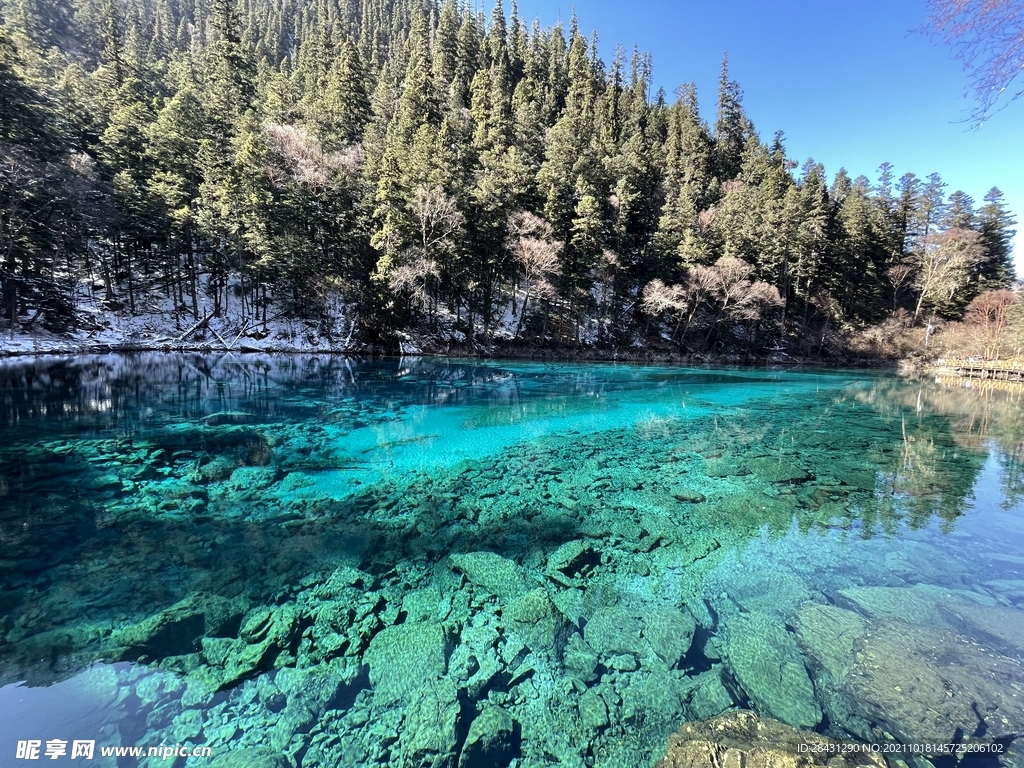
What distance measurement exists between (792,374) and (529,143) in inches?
1078

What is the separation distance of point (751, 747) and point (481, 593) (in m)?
2.52

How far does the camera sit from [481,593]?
4.18 metres

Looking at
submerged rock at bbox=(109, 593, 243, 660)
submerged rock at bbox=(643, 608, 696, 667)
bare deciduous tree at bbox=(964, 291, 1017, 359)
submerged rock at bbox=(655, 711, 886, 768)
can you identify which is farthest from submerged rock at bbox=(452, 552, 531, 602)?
bare deciduous tree at bbox=(964, 291, 1017, 359)

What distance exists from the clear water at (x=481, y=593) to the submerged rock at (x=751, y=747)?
245mm

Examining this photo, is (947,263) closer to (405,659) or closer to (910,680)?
(910,680)

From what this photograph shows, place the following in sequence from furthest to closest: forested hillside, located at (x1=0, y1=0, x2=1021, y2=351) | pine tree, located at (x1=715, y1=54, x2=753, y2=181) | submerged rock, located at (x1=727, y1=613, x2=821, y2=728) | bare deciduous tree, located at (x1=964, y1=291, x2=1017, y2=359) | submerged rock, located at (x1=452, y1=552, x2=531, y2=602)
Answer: pine tree, located at (x1=715, y1=54, x2=753, y2=181)
bare deciduous tree, located at (x1=964, y1=291, x2=1017, y2=359)
forested hillside, located at (x1=0, y1=0, x2=1021, y2=351)
submerged rock, located at (x1=452, y1=552, x2=531, y2=602)
submerged rock, located at (x1=727, y1=613, x2=821, y2=728)

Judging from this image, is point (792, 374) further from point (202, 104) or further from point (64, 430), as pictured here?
point (202, 104)

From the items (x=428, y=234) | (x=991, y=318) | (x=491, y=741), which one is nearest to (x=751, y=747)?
(x=491, y=741)

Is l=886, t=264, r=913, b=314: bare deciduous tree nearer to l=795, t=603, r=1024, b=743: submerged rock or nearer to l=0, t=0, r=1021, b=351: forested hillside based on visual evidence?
l=0, t=0, r=1021, b=351: forested hillside

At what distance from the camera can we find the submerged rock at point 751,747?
221 cm

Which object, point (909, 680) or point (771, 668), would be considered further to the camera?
point (771, 668)

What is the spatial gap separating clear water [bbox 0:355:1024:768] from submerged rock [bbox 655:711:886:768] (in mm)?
245

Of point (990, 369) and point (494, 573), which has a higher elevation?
point (990, 369)

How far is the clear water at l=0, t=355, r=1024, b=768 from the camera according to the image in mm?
2744
